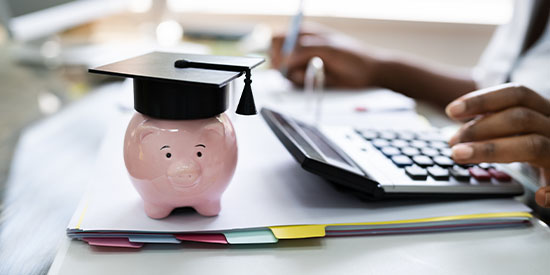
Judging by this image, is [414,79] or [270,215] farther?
[414,79]

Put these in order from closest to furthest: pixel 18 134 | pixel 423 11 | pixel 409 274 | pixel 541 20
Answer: pixel 409 274, pixel 18 134, pixel 541 20, pixel 423 11

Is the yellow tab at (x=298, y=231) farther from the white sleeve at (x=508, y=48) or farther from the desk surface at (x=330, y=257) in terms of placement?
the white sleeve at (x=508, y=48)

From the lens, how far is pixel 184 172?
0.35 meters

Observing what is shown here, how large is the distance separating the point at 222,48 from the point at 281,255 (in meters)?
0.94

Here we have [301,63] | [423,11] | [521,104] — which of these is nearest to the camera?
[521,104]

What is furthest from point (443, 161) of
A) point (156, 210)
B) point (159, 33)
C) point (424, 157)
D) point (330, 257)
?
point (159, 33)

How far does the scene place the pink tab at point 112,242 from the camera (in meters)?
0.35

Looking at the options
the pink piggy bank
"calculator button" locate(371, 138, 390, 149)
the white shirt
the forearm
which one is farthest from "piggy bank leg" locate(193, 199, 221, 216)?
the forearm

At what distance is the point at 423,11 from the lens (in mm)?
1750

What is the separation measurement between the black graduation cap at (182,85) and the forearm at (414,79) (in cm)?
71

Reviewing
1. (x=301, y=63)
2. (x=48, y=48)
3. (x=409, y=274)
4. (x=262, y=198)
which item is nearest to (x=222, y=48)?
(x=301, y=63)

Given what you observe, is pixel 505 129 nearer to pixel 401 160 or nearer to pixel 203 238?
pixel 401 160

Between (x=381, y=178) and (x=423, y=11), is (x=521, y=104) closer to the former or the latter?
(x=381, y=178)

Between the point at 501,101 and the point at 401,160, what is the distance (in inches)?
5.0
